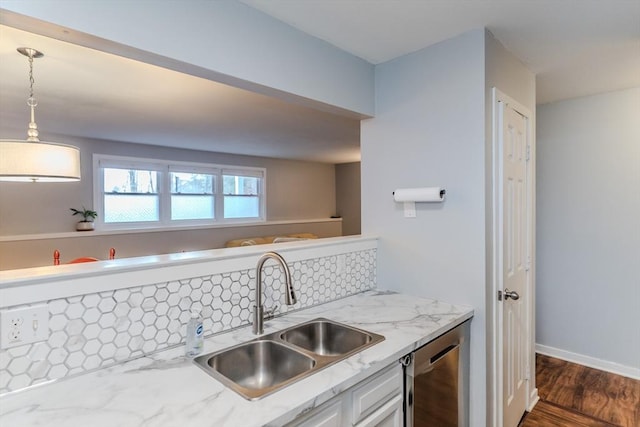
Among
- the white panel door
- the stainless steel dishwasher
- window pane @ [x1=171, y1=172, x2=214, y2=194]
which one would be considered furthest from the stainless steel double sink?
window pane @ [x1=171, y1=172, x2=214, y2=194]

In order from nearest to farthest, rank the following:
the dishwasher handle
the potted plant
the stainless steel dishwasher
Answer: the stainless steel dishwasher, the dishwasher handle, the potted plant

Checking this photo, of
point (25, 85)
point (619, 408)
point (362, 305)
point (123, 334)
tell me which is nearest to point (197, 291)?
point (123, 334)

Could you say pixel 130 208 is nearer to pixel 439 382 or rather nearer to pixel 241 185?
pixel 241 185

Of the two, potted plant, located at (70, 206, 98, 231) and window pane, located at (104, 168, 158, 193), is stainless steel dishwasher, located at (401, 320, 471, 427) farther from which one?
window pane, located at (104, 168, 158, 193)

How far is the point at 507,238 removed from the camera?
201 cm

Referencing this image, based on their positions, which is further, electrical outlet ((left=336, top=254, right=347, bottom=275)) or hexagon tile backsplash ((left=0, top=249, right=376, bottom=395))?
electrical outlet ((left=336, top=254, right=347, bottom=275))

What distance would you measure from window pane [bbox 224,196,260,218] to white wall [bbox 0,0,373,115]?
4.46m

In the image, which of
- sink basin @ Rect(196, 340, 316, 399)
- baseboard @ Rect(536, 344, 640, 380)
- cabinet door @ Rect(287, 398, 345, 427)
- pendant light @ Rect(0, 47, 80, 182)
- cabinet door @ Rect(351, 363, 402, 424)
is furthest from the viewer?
baseboard @ Rect(536, 344, 640, 380)

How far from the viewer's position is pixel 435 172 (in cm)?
195

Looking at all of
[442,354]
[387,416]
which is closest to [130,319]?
[387,416]

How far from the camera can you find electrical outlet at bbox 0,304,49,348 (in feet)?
3.28

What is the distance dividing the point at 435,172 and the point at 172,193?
456 cm

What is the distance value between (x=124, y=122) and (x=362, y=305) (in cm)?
332

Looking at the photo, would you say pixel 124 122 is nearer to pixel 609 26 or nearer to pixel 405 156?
pixel 405 156
